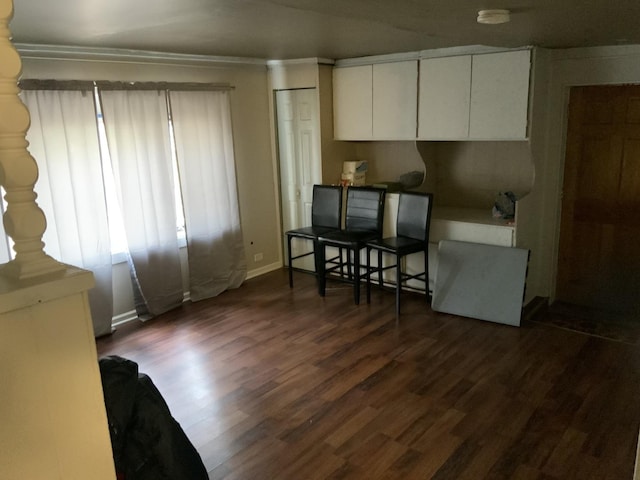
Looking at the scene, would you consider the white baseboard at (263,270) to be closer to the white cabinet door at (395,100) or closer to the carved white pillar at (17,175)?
the white cabinet door at (395,100)

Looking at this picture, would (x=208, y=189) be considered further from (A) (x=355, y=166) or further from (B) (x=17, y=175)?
(B) (x=17, y=175)

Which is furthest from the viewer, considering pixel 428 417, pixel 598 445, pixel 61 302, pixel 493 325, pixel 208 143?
pixel 208 143

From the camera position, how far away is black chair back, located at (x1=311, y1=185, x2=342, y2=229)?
516 cm

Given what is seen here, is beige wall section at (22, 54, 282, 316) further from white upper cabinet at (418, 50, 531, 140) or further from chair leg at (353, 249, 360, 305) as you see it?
white upper cabinet at (418, 50, 531, 140)

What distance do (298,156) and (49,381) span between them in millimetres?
4664

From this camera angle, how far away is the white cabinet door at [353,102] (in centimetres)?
511

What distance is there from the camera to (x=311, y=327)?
435cm

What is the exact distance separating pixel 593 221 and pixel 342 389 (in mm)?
2964

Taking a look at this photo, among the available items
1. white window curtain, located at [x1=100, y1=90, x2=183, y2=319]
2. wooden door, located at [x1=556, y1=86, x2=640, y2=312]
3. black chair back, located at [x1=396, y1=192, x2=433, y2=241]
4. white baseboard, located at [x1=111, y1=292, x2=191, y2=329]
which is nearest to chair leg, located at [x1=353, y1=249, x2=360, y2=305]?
black chair back, located at [x1=396, y1=192, x2=433, y2=241]

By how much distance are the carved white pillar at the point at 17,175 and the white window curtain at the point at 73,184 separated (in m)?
3.00

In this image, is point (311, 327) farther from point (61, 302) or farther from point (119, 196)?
point (61, 302)

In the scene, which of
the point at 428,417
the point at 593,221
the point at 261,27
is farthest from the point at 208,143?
the point at 593,221

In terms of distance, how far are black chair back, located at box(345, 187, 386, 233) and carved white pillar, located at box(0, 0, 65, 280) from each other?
3.87m

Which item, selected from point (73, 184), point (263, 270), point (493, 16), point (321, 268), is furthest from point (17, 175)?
point (263, 270)
